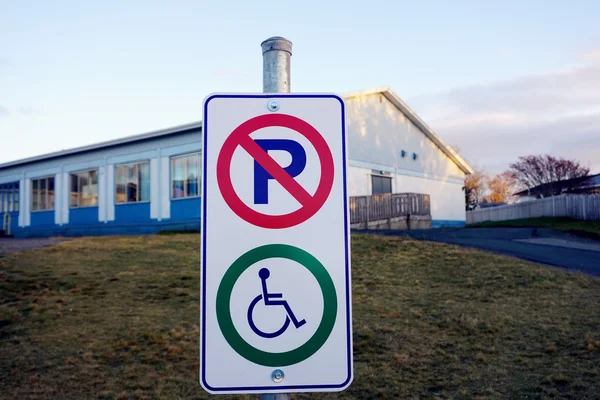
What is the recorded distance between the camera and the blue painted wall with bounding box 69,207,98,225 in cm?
2734

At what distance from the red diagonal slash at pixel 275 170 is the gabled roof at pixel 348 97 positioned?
20440 mm

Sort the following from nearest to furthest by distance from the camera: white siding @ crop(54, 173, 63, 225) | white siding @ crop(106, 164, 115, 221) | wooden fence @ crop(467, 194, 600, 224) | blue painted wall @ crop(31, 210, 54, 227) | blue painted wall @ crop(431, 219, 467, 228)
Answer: white siding @ crop(106, 164, 115, 221), white siding @ crop(54, 173, 63, 225), blue painted wall @ crop(31, 210, 54, 227), wooden fence @ crop(467, 194, 600, 224), blue painted wall @ crop(431, 219, 467, 228)

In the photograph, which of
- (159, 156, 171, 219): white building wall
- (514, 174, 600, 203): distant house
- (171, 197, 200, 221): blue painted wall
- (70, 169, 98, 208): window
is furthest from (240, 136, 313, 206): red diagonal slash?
(514, 174, 600, 203): distant house

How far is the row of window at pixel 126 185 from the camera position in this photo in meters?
23.6

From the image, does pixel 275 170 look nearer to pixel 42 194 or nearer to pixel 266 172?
pixel 266 172

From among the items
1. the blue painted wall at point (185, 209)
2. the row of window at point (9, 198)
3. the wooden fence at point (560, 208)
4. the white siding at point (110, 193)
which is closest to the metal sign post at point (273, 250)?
the blue painted wall at point (185, 209)

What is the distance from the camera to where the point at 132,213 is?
83.9 ft

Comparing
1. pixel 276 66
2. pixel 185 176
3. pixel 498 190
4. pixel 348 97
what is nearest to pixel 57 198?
pixel 185 176

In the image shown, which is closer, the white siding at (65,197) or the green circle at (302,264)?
the green circle at (302,264)

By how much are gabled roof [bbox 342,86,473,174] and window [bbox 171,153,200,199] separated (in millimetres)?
7143

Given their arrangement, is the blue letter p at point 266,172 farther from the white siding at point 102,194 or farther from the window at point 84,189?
the window at point 84,189

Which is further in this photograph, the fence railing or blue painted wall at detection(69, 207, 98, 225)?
blue painted wall at detection(69, 207, 98, 225)

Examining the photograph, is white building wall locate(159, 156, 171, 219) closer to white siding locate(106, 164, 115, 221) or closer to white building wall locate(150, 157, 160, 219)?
white building wall locate(150, 157, 160, 219)

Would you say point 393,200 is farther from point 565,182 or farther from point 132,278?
point 565,182
